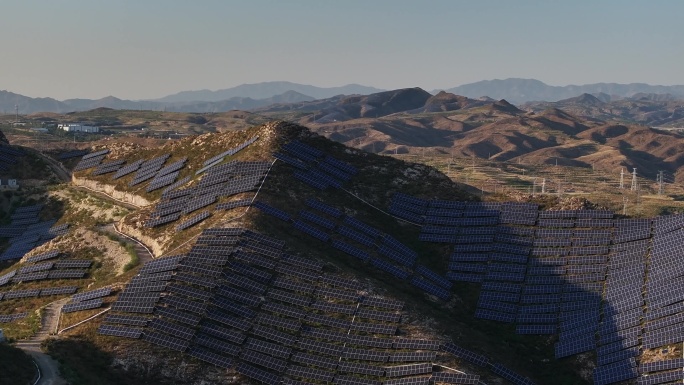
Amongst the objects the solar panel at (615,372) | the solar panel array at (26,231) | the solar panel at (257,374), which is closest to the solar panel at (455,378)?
the solar panel at (257,374)

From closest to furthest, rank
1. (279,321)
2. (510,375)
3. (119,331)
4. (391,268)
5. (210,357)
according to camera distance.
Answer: (210,357) → (510,375) → (119,331) → (279,321) → (391,268)

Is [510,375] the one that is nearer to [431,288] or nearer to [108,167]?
[431,288]

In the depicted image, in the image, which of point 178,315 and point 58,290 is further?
point 58,290

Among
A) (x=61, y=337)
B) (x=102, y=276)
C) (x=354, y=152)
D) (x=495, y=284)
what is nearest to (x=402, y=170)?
(x=354, y=152)

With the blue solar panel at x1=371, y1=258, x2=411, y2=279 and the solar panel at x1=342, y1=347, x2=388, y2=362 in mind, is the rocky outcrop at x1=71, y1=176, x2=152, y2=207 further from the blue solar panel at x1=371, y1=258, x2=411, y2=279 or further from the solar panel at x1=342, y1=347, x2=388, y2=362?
the solar panel at x1=342, y1=347, x2=388, y2=362

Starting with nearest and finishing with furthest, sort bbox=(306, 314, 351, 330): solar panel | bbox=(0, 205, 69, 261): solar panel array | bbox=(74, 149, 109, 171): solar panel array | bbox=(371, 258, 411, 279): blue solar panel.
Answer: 1. bbox=(306, 314, 351, 330): solar panel
2. bbox=(371, 258, 411, 279): blue solar panel
3. bbox=(0, 205, 69, 261): solar panel array
4. bbox=(74, 149, 109, 171): solar panel array

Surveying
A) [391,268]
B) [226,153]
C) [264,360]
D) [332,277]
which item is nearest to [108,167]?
[226,153]

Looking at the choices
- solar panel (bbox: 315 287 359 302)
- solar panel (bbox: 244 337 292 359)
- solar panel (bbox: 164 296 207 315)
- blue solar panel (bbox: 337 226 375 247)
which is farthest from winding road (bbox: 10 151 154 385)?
solar panel (bbox: 315 287 359 302)

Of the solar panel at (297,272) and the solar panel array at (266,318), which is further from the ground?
the solar panel at (297,272)

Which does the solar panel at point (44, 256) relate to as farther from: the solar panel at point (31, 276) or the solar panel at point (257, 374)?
the solar panel at point (257, 374)
